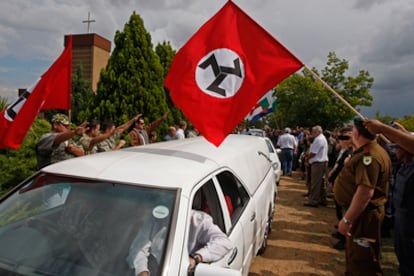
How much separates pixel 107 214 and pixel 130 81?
36.8 feet

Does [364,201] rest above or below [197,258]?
above

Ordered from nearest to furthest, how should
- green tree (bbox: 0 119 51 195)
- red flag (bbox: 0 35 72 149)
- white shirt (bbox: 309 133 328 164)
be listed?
1. red flag (bbox: 0 35 72 149)
2. green tree (bbox: 0 119 51 195)
3. white shirt (bbox: 309 133 328 164)

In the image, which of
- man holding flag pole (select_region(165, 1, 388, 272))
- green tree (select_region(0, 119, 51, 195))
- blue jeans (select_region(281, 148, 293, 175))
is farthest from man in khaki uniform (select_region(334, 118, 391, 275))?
blue jeans (select_region(281, 148, 293, 175))

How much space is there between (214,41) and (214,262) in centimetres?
221

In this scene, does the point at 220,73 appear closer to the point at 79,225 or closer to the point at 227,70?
the point at 227,70

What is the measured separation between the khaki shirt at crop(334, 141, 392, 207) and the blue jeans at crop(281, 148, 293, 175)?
8320mm

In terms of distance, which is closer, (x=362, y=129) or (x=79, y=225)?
(x=79, y=225)

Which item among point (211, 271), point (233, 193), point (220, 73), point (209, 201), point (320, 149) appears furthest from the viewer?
point (320, 149)

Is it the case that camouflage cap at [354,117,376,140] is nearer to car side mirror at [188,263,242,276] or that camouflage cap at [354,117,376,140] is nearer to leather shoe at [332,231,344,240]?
car side mirror at [188,263,242,276]

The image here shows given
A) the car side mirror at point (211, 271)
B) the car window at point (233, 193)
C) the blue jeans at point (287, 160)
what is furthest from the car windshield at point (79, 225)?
the blue jeans at point (287, 160)

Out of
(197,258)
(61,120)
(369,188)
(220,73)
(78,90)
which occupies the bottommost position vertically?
(197,258)

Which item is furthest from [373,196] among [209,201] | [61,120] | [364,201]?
[61,120]

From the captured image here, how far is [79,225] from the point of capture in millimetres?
1926

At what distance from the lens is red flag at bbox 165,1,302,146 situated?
3057mm
